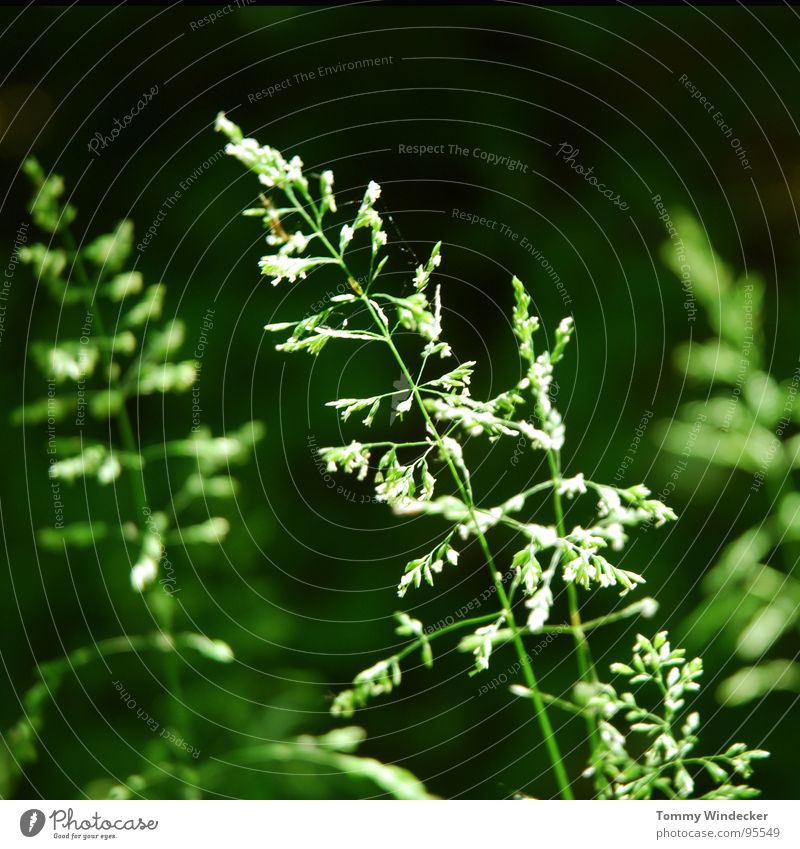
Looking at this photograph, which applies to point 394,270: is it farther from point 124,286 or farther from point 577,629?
point 577,629

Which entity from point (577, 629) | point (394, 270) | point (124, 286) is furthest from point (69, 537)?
Answer: point (577, 629)

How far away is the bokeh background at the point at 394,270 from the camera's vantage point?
3.69 feet

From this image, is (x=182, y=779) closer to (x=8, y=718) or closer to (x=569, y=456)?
(x=8, y=718)

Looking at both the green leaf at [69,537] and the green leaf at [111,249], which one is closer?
the green leaf at [111,249]

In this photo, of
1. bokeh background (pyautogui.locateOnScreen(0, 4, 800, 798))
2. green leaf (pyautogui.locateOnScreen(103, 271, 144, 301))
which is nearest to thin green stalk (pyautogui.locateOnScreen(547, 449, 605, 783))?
bokeh background (pyautogui.locateOnScreen(0, 4, 800, 798))

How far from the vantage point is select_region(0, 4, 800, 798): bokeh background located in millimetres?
1124

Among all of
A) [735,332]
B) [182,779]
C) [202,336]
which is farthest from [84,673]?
[735,332]

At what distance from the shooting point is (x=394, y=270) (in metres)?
1.13

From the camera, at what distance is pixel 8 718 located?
1.15 m

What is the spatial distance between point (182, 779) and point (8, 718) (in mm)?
328

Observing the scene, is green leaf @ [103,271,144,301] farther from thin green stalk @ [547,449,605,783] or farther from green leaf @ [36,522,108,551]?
thin green stalk @ [547,449,605,783]

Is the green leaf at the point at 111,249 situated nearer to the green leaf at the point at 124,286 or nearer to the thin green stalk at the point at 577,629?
the green leaf at the point at 124,286

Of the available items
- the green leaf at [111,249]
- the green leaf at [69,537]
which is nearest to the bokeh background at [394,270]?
the green leaf at [69,537]

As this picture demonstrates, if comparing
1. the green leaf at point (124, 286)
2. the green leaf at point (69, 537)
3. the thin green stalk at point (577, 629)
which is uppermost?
the green leaf at point (124, 286)
